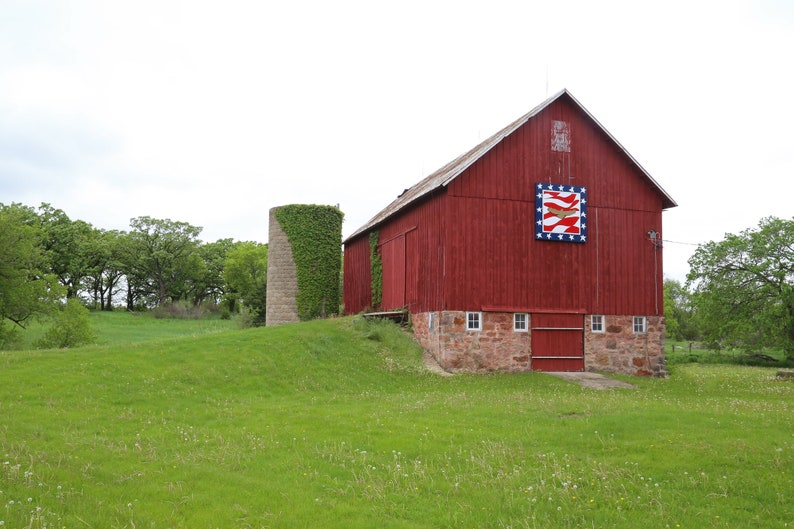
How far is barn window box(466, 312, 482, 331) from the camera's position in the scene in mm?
26203

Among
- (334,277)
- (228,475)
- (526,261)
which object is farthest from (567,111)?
(228,475)

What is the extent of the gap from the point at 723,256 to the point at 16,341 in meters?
46.3

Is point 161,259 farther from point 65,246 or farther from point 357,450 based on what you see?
point 357,450

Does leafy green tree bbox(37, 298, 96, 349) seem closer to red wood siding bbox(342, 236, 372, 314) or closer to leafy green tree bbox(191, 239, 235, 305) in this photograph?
red wood siding bbox(342, 236, 372, 314)

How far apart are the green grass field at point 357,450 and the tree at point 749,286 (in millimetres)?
22487

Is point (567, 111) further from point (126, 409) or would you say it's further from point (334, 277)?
point (126, 409)

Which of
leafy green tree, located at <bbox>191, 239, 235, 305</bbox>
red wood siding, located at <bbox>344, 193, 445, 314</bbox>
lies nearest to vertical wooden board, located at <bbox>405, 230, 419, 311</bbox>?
red wood siding, located at <bbox>344, 193, 445, 314</bbox>

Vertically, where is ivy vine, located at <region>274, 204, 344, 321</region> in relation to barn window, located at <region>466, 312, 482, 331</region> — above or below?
above

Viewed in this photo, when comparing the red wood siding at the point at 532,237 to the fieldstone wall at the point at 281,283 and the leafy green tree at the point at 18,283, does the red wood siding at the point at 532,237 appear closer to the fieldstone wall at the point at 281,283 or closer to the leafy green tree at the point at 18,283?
the fieldstone wall at the point at 281,283

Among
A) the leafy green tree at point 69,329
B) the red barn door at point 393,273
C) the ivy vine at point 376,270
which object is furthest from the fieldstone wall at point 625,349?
the leafy green tree at point 69,329

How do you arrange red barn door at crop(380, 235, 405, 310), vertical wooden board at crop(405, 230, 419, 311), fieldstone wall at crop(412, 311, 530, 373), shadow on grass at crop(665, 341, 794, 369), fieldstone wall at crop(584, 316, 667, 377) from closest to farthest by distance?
fieldstone wall at crop(412, 311, 530, 373), fieldstone wall at crop(584, 316, 667, 377), vertical wooden board at crop(405, 230, 419, 311), red barn door at crop(380, 235, 405, 310), shadow on grass at crop(665, 341, 794, 369)

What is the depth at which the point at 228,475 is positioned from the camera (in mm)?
10281

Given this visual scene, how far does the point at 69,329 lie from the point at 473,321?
1007 inches

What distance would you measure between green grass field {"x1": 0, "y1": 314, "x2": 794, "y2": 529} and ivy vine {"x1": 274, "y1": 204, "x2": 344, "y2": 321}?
1556 cm
